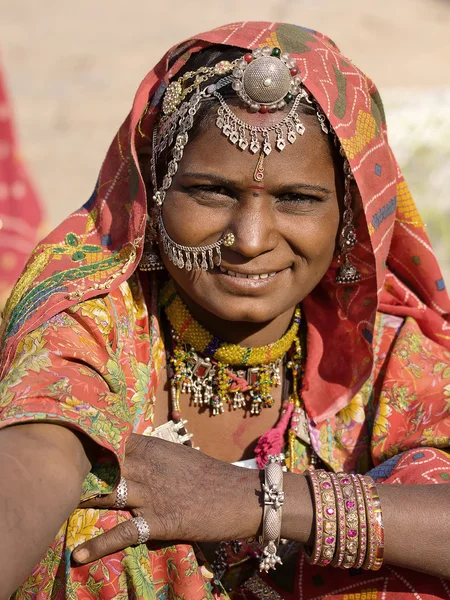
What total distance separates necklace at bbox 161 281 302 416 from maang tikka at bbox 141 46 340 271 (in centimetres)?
32

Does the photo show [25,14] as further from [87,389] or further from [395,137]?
[87,389]

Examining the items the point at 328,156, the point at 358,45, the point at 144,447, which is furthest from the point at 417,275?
the point at 358,45

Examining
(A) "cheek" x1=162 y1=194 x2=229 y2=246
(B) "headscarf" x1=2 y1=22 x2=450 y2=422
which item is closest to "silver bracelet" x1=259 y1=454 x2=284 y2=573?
(B) "headscarf" x1=2 y1=22 x2=450 y2=422

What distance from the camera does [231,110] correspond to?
2.52m

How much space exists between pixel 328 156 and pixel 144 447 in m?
1.02

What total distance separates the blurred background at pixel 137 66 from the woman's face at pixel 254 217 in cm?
405

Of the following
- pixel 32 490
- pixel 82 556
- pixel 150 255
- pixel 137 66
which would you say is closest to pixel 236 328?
pixel 150 255

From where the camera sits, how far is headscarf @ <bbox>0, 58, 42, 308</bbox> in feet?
18.6

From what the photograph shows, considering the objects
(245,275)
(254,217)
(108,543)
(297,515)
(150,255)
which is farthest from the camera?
(150,255)

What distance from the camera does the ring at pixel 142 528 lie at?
2.31 metres

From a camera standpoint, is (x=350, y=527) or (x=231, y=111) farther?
(x=231, y=111)

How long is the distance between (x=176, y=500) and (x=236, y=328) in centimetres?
73

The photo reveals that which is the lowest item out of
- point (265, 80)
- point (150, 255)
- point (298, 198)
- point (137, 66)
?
point (150, 255)

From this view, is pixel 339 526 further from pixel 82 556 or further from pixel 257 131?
pixel 257 131
